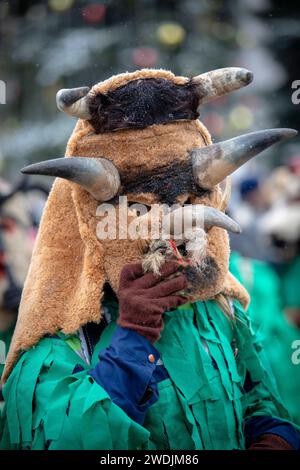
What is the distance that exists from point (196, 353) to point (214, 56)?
5.40 meters

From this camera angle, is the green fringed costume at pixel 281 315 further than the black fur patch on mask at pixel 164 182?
Yes

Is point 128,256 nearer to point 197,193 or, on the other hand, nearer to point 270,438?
point 197,193

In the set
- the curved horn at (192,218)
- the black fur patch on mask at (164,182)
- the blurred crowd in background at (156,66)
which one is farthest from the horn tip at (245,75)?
the blurred crowd in background at (156,66)

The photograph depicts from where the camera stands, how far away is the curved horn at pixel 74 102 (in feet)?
7.56

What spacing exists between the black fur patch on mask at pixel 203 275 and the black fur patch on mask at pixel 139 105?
0.51 metres

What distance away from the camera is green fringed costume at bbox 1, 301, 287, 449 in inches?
85.7

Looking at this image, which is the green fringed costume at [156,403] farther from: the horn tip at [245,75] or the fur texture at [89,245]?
the horn tip at [245,75]

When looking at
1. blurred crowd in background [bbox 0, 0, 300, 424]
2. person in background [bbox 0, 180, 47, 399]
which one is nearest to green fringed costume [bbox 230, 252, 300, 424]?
blurred crowd in background [bbox 0, 0, 300, 424]

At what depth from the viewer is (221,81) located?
95.0 inches

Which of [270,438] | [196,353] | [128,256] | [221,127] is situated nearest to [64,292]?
[128,256]

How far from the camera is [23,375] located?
2.35 metres

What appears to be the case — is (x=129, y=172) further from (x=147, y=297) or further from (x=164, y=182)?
(x=147, y=297)

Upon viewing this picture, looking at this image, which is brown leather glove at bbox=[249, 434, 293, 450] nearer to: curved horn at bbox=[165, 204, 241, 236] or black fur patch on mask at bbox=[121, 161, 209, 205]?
curved horn at bbox=[165, 204, 241, 236]

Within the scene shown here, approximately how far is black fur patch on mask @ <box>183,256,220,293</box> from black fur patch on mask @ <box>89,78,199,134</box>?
0.51 metres
